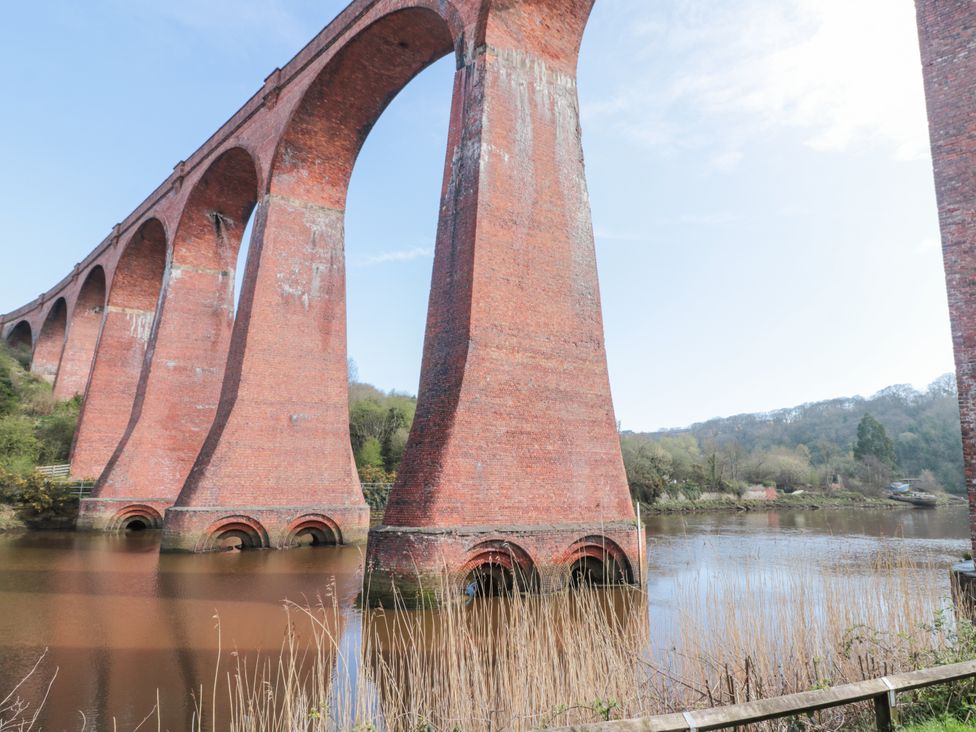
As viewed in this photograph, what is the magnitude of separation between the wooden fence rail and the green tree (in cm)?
4387

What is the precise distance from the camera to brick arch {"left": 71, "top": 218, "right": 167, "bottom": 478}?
17953 millimetres

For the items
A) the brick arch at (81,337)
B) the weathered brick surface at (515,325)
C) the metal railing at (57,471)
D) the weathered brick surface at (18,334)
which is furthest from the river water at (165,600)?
the weathered brick surface at (18,334)

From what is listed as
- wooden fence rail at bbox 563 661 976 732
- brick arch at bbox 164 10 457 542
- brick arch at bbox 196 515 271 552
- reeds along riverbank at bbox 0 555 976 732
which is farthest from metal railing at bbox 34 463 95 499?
wooden fence rail at bbox 563 661 976 732

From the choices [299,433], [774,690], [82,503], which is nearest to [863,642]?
[774,690]

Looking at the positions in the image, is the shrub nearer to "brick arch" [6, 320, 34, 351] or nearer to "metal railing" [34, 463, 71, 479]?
"metal railing" [34, 463, 71, 479]

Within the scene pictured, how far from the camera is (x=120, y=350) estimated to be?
63.1ft

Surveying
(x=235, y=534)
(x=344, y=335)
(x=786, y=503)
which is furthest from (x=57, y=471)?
(x=786, y=503)

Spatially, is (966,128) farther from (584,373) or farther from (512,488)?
(512,488)

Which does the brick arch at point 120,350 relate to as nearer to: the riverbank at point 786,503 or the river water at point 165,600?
the river water at point 165,600

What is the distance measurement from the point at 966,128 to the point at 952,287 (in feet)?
4.39

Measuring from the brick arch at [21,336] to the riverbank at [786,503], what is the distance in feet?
121

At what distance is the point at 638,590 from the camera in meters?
7.11

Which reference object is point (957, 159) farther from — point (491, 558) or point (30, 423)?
point (30, 423)

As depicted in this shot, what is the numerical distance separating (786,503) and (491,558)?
29494mm
